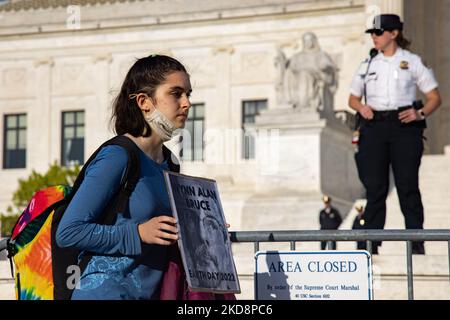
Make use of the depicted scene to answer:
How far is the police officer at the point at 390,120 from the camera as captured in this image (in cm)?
942

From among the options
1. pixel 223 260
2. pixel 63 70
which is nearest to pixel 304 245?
pixel 223 260

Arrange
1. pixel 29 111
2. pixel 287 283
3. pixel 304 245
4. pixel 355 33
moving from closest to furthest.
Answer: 1. pixel 287 283
2. pixel 304 245
3. pixel 355 33
4. pixel 29 111

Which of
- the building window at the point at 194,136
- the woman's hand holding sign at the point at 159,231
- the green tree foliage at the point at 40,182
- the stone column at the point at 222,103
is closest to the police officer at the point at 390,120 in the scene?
the woman's hand holding sign at the point at 159,231

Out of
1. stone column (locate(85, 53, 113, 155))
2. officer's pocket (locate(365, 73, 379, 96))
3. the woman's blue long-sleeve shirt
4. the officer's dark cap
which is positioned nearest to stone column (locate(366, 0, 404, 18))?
officer's pocket (locate(365, 73, 379, 96))

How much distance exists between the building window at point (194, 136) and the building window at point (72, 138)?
16.6ft

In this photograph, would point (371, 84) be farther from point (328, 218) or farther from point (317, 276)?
point (328, 218)

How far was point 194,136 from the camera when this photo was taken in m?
51.6

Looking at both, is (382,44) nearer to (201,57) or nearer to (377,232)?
(377,232)

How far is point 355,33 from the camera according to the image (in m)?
48.4

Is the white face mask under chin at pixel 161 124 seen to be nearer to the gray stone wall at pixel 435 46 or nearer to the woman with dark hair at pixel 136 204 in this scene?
the woman with dark hair at pixel 136 204

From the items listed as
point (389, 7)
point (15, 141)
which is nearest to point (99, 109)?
point (15, 141)

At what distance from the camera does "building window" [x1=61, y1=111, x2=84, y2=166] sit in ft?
178

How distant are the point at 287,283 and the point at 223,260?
868 mm

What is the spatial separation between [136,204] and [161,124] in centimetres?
32
